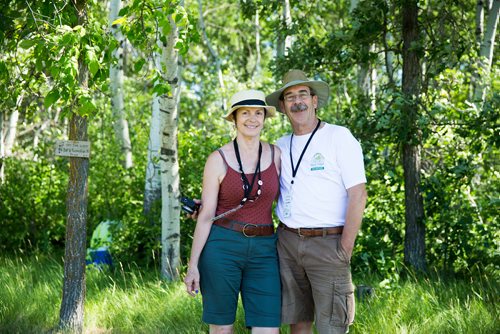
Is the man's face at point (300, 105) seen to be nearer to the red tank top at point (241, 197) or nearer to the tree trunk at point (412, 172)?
the red tank top at point (241, 197)

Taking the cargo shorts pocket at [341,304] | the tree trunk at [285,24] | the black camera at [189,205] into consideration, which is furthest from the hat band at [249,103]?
the tree trunk at [285,24]

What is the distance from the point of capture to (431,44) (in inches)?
269

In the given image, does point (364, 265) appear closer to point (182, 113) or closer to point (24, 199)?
point (24, 199)

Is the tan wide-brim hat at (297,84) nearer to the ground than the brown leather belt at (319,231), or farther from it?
farther from it

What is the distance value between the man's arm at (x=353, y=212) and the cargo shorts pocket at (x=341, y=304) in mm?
291

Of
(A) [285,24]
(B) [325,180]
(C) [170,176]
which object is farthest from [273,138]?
(B) [325,180]

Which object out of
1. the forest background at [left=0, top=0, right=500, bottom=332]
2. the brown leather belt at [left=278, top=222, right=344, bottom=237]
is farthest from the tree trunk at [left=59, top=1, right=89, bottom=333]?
the brown leather belt at [left=278, top=222, right=344, bottom=237]

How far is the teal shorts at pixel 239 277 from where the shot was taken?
3879mm

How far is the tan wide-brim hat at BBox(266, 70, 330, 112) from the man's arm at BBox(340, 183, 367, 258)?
2.50 feet

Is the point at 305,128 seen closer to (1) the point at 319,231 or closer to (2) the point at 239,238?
(1) the point at 319,231

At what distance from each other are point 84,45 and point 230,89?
9564 mm

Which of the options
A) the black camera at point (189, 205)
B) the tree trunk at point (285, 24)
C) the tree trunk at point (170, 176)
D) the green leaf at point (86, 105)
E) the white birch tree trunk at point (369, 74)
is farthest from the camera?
the tree trunk at point (285, 24)

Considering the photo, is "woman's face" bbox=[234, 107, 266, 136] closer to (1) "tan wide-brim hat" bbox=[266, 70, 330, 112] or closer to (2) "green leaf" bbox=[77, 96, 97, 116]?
(1) "tan wide-brim hat" bbox=[266, 70, 330, 112]

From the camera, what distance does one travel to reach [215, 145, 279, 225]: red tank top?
3896 millimetres
